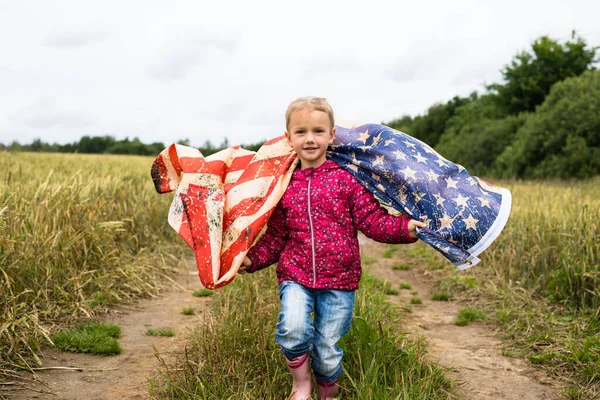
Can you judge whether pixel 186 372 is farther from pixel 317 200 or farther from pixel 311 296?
pixel 317 200

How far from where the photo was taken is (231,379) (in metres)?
3.68

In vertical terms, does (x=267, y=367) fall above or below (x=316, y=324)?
below

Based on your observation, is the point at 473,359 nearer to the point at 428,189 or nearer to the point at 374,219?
the point at 428,189

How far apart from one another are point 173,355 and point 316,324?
1817 millimetres

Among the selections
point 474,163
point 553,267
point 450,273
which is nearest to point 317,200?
point 553,267

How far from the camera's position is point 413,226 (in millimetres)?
3254

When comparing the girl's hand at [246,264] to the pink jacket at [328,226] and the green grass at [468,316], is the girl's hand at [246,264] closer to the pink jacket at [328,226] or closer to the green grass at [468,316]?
the pink jacket at [328,226]

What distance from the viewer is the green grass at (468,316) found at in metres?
6.11

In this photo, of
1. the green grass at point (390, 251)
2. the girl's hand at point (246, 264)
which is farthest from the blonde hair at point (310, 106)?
the green grass at point (390, 251)

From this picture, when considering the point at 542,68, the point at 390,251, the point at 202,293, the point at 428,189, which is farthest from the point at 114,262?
the point at 542,68

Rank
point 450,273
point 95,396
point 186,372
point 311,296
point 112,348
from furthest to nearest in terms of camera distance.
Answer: point 450,273
point 112,348
point 95,396
point 186,372
point 311,296

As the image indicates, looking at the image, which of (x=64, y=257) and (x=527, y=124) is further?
(x=527, y=124)

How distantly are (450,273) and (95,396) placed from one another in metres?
5.65

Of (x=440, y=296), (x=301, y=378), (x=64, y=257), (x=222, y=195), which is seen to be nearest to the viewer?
(x=301, y=378)
